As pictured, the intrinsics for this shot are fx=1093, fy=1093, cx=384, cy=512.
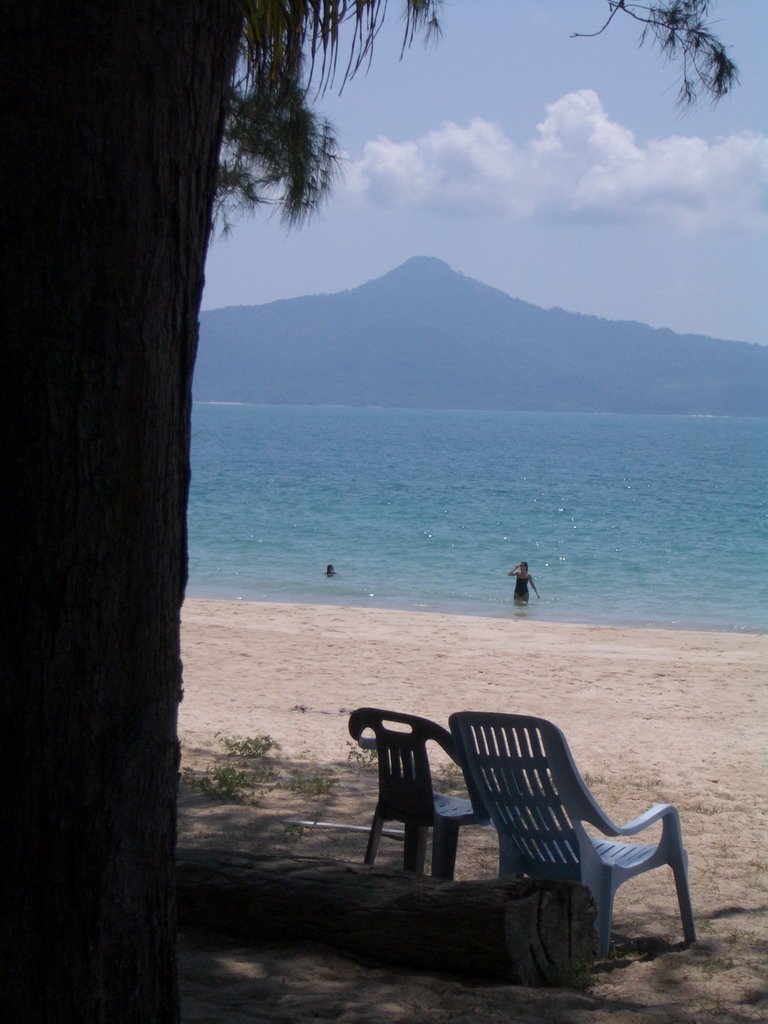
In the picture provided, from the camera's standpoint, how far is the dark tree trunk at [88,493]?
1601 millimetres

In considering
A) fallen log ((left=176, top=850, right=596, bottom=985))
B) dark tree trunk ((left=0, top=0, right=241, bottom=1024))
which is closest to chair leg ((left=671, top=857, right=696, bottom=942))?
fallen log ((left=176, top=850, right=596, bottom=985))

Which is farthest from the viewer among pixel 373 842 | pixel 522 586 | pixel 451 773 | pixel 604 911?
pixel 522 586

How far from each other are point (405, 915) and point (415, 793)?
822 millimetres

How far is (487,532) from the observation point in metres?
31.0

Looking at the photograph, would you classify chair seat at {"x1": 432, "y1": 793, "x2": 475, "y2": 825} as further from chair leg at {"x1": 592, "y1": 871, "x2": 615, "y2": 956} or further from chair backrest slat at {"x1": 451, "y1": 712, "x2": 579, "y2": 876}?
chair leg at {"x1": 592, "y1": 871, "x2": 615, "y2": 956}

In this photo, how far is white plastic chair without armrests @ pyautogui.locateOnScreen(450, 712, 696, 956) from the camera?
11.1 feet

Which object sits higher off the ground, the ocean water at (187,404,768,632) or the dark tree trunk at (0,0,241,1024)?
the dark tree trunk at (0,0,241,1024)

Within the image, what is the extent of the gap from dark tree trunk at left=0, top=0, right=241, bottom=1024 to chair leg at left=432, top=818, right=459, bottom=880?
81.6 inches

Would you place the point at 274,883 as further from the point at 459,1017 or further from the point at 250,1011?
the point at 459,1017

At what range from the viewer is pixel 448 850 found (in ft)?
12.3

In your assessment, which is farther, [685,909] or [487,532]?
[487,532]

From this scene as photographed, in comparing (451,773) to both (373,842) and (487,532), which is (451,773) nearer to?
(373,842)

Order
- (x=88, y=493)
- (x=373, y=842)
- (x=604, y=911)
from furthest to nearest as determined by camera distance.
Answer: (x=373, y=842), (x=604, y=911), (x=88, y=493)

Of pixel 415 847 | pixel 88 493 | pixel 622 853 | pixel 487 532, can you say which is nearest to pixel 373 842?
pixel 415 847
